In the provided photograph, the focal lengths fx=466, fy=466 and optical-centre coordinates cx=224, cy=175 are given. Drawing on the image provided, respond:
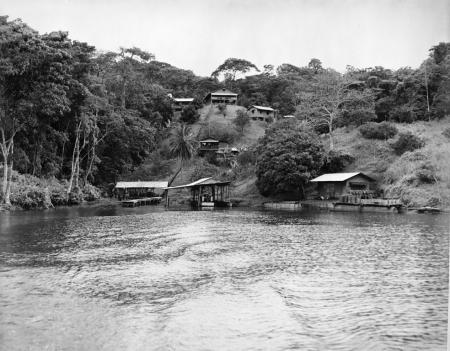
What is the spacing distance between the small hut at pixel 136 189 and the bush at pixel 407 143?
17779mm

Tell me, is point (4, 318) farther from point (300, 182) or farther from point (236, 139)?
point (236, 139)

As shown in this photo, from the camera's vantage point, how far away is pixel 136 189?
40.8 m

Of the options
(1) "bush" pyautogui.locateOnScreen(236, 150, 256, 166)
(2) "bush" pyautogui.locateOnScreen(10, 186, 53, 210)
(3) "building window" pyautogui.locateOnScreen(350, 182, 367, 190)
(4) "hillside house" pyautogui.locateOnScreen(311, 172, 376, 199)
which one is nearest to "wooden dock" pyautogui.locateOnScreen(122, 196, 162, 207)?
(2) "bush" pyautogui.locateOnScreen(10, 186, 53, 210)

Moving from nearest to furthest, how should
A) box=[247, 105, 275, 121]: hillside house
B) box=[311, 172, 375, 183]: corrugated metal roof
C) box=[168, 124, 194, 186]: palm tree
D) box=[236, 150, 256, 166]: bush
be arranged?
box=[311, 172, 375, 183]: corrugated metal roof, box=[236, 150, 256, 166]: bush, box=[168, 124, 194, 186]: palm tree, box=[247, 105, 275, 121]: hillside house

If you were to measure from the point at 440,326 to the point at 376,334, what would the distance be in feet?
2.92

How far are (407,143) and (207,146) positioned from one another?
2212 centimetres

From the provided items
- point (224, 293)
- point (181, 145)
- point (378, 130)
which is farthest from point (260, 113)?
point (224, 293)

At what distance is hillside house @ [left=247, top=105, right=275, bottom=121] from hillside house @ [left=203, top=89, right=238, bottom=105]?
9.06ft

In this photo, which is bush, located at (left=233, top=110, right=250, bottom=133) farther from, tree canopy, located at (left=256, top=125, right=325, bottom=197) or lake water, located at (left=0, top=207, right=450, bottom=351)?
lake water, located at (left=0, top=207, right=450, bottom=351)

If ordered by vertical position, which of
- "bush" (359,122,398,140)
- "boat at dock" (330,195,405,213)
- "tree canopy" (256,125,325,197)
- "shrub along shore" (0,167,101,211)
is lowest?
"boat at dock" (330,195,405,213)

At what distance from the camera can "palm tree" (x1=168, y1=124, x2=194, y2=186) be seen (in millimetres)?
45475

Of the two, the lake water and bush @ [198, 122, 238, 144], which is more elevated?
bush @ [198, 122, 238, 144]

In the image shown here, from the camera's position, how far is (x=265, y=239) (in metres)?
13.6

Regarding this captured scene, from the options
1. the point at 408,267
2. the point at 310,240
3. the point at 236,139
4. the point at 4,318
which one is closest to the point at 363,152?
the point at 236,139
